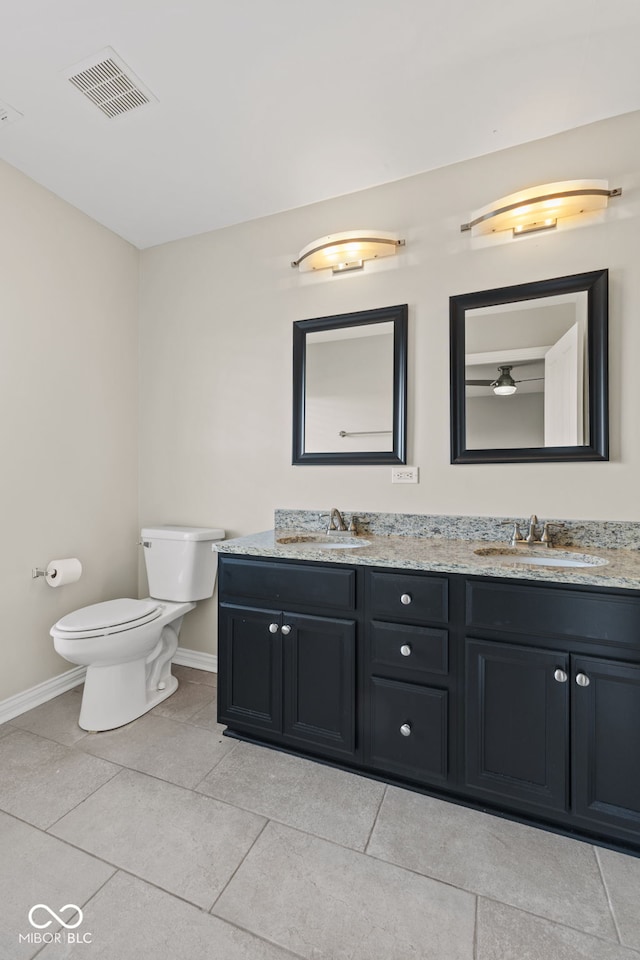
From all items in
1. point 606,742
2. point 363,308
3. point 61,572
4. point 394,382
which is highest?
point 363,308

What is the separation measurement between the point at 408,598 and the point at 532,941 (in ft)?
2.92

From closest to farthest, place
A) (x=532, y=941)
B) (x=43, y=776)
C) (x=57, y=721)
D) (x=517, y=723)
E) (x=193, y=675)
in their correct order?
(x=532, y=941), (x=517, y=723), (x=43, y=776), (x=57, y=721), (x=193, y=675)

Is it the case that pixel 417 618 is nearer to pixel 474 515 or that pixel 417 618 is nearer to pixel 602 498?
pixel 474 515

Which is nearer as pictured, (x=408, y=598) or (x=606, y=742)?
(x=606, y=742)

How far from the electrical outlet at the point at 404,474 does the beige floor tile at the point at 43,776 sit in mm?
1674

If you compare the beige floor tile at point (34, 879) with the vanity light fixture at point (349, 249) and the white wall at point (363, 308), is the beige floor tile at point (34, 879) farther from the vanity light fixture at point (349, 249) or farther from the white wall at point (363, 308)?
the vanity light fixture at point (349, 249)

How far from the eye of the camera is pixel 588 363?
180 cm

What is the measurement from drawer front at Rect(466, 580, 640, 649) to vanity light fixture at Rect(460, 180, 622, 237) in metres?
1.51

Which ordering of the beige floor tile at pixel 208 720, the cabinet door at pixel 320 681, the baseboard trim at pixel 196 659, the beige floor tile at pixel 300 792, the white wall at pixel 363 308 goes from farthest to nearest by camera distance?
the baseboard trim at pixel 196 659, the beige floor tile at pixel 208 720, the white wall at pixel 363 308, the cabinet door at pixel 320 681, the beige floor tile at pixel 300 792

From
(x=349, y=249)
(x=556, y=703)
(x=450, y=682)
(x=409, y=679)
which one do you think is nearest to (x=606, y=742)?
(x=556, y=703)

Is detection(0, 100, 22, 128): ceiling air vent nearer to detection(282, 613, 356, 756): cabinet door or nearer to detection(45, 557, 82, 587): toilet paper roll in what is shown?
detection(45, 557, 82, 587): toilet paper roll

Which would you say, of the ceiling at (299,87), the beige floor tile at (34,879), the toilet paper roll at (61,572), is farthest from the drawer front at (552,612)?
the toilet paper roll at (61,572)

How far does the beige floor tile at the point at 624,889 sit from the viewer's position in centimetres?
112

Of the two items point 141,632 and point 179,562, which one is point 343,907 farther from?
point 179,562
